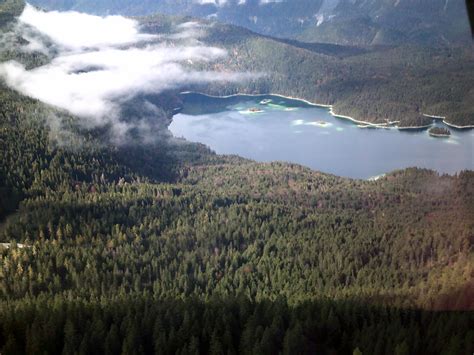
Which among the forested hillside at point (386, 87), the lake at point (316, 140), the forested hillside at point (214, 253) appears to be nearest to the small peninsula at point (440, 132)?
the lake at point (316, 140)

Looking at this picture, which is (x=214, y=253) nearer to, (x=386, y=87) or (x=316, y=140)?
(x=316, y=140)

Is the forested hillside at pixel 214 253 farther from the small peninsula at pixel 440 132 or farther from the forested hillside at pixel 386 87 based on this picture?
the forested hillside at pixel 386 87

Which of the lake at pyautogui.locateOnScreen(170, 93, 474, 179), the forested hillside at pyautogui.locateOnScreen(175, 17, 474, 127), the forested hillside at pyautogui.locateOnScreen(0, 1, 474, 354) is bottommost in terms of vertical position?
the forested hillside at pyautogui.locateOnScreen(0, 1, 474, 354)

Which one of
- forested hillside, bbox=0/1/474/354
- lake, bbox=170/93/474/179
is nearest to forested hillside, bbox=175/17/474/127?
lake, bbox=170/93/474/179

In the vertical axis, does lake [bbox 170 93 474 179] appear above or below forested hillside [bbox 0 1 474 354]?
above

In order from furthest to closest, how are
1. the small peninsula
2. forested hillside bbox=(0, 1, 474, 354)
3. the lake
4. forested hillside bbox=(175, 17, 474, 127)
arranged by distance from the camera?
1. forested hillside bbox=(175, 17, 474, 127)
2. the small peninsula
3. the lake
4. forested hillside bbox=(0, 1, 474, 354)

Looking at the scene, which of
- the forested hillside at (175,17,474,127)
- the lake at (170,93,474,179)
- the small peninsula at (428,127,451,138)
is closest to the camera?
the lake at (170,93,474,179)

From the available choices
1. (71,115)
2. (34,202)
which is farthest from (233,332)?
(71,115)

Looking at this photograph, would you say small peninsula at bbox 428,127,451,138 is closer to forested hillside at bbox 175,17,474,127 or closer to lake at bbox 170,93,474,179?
lake at bbox 170,93,474,179
